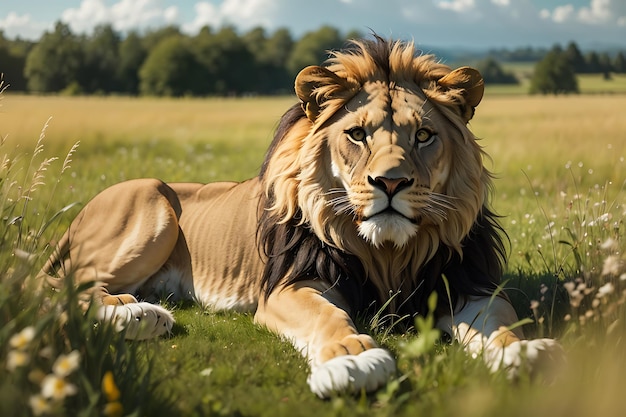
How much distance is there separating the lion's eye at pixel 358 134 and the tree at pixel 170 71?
57.1m

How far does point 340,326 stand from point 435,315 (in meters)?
0.79

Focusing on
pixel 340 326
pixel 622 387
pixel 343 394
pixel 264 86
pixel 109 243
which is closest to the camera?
pixel 622 387

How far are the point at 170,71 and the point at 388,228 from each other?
60395 mm

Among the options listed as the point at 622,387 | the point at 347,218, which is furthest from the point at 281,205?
the point at 622,387

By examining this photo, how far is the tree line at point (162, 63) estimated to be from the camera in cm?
2716

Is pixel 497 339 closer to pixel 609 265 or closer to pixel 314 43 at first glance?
pixel 609 265

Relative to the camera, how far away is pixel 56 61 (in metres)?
37.0

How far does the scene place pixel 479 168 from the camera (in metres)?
4.15

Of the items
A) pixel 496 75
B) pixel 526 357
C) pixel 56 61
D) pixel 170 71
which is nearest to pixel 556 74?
pixel 496 75

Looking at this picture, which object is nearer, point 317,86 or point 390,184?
point 390,184

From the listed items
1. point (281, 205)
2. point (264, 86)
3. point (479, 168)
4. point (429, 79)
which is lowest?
point (264, 86)

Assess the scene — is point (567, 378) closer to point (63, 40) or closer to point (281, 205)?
point (281, 205)

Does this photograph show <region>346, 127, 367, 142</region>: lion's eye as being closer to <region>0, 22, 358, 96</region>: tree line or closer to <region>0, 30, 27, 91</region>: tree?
<region>0, 30, 27, 91</region>: tree

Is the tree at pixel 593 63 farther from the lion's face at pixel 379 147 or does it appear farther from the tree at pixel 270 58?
the tree at pixel 270 58
